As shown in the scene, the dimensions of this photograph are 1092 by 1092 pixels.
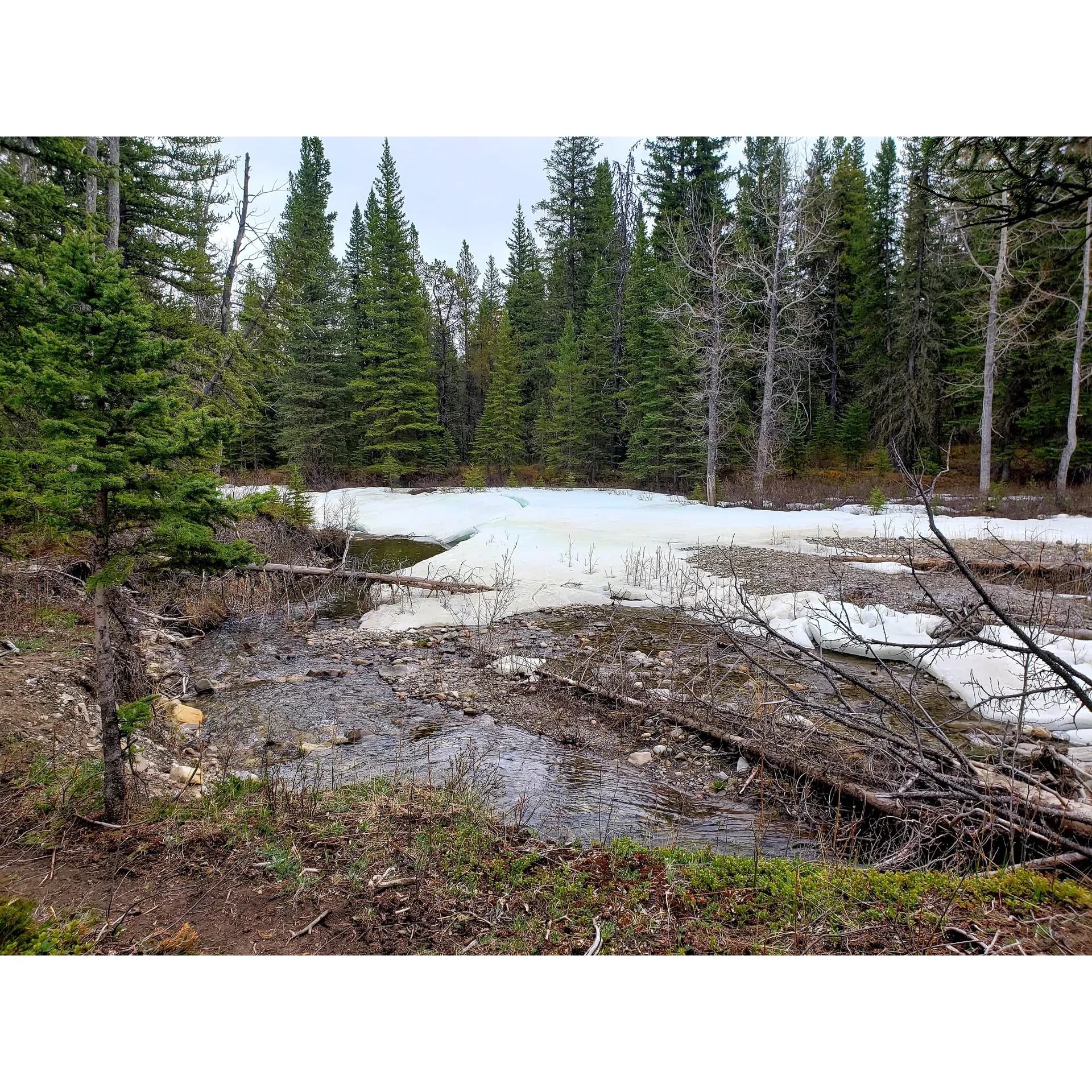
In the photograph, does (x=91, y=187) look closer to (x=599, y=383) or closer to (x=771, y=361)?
(x=771, y=361)

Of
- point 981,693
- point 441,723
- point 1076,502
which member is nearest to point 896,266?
point 1076,502

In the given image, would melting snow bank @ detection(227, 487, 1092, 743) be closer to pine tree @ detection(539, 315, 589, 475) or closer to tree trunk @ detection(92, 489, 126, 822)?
tree trunk @ detection(92, 489, 126, 822)

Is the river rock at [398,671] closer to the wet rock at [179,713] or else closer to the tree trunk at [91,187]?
the wet rock at [179,713]

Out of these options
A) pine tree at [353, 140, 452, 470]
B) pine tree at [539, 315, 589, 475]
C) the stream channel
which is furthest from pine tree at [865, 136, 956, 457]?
the stream channel

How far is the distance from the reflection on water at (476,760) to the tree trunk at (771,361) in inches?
649

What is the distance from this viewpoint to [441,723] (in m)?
5.66

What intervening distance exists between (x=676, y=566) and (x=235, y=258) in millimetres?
14183

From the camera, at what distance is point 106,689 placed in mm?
3109

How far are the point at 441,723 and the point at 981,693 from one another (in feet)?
16.7

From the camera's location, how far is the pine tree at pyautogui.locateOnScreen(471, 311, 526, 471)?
3159cm

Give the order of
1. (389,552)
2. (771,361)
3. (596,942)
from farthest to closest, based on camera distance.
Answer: (771,361) → (389,552) → (596,942)

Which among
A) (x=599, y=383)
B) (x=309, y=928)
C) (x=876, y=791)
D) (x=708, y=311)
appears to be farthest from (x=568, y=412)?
(x=309, y=928)

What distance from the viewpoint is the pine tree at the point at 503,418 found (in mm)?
31594
